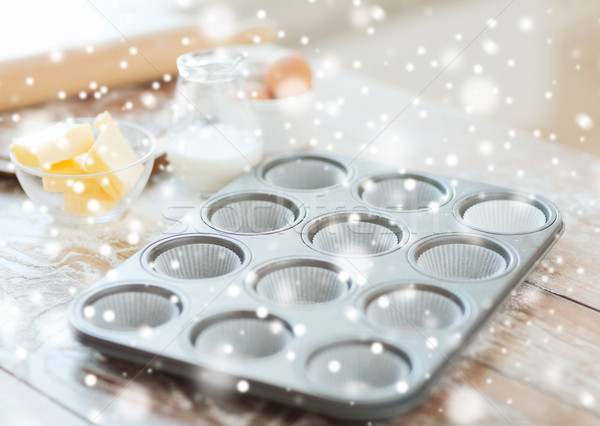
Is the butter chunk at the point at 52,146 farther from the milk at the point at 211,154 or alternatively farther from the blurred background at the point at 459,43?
the blurred background at the point at 459,43

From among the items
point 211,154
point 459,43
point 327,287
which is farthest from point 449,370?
point 459,43

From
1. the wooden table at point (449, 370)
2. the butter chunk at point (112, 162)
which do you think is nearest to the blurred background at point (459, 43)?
the wooden table at point (449, 370)

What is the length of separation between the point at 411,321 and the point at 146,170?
441 mm

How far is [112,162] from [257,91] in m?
0.33

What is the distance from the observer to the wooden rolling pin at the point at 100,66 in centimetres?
134

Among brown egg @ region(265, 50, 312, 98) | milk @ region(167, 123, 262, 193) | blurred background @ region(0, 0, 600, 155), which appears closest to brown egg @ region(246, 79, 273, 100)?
brown egg @ region(265, 50, 312, 98)

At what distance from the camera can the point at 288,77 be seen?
120 centimetres

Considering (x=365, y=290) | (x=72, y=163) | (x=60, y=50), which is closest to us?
(x=365, y=290)

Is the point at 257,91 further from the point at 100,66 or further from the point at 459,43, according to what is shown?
the point at 459,43

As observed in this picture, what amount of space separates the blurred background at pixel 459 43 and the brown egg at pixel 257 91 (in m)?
0.40

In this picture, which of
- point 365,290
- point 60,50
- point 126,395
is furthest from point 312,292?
point 60,50

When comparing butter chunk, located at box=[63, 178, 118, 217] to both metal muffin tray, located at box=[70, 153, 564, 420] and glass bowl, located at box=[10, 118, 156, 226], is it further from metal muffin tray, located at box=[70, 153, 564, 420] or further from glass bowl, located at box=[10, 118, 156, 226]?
metal muffin tray, located at box=[70, 153, 564, 420]

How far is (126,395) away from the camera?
667 mm

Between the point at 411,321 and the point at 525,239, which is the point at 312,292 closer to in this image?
the point at 411,321
